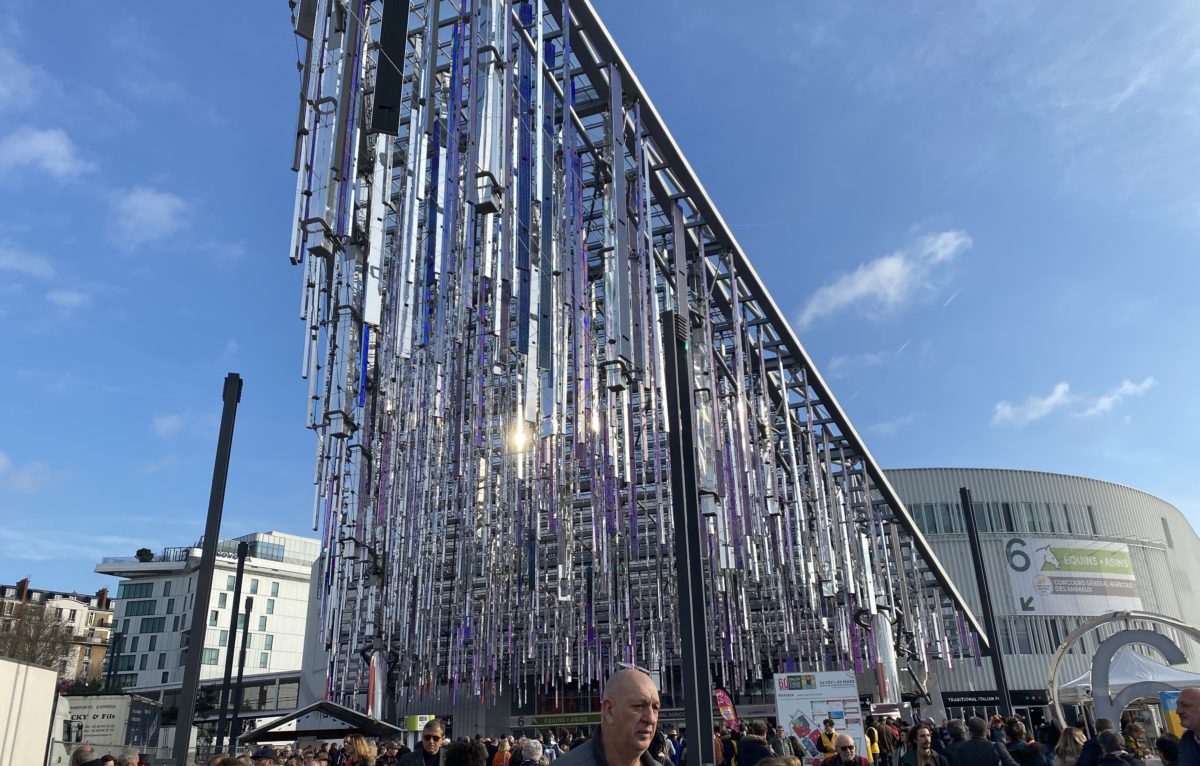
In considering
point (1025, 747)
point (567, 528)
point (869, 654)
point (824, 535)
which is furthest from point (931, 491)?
point (1025, 747)

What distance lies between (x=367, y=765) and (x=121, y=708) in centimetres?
1610

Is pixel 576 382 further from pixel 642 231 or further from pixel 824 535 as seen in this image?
pixel 824 535

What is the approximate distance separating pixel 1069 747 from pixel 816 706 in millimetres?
5908

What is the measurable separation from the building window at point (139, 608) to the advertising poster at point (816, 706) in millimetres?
93731

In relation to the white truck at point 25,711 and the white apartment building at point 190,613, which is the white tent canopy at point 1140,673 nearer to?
the white truck at point 25,711

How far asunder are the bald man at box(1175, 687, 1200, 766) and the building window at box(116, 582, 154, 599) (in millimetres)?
103118

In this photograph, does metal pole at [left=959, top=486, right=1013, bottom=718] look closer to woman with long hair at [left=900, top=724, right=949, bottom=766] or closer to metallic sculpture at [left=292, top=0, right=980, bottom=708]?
metallic sculpture at [left=292, top=0, right=980, bottom=708]

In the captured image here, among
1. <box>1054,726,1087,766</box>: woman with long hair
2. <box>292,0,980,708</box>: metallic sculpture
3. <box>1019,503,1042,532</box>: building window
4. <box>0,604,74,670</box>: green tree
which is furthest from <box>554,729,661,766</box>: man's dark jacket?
<box>0,604,74,670</box>: green tree

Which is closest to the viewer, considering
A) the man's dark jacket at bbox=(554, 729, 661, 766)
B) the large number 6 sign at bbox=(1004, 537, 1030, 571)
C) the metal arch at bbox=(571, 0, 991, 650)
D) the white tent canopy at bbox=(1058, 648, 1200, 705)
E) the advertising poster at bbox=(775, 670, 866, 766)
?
the man's dark jacket at bbox=(554, 729, 661, 766)

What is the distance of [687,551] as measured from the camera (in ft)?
28.3

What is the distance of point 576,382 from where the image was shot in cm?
1351

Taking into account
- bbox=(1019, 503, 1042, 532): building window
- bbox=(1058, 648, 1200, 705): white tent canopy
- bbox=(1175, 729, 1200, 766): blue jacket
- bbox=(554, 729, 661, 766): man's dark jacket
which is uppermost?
bbox=(1019, 503, 1042, 532): building window

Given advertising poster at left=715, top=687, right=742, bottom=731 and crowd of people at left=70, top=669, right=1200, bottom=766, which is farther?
advertising poster at left=715, top=687, right=742, bottom=731

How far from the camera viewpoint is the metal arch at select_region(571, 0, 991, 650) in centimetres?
1584
